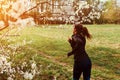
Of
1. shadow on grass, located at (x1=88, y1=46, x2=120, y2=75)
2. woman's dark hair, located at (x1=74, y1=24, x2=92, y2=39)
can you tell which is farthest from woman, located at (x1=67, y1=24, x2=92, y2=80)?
shadow on grass, located at (x1=88, y1=46, x2=120, y2=75)

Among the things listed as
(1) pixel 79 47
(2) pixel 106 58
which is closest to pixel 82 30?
(1) pixel 79 47

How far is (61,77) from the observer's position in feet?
41.7

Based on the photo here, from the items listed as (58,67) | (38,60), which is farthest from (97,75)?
(38,60)

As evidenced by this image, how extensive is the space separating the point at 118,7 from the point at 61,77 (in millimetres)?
65749

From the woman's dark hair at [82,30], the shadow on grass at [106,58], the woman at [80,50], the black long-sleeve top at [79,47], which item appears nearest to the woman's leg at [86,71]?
the woman at [80,50]

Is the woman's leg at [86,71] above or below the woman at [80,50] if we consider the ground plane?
below

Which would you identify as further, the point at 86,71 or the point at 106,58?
the point at 106,58

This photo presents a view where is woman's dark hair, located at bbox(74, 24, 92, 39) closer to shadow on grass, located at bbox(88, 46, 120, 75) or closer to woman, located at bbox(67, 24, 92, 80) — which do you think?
woman, located at bbox(67, 24, 92, 80)

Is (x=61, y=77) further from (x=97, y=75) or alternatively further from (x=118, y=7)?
(x=118, y=7)

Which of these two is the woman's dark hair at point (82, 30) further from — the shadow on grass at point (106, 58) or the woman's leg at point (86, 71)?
the shadow on grass at point (106, 58)

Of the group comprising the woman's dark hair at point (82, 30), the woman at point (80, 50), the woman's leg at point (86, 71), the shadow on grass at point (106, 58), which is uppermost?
the woman's dark hair at point (82, 30)

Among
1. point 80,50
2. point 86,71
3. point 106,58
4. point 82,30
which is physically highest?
point 82,30

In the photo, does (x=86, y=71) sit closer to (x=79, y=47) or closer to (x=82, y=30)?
(x=79, y=47)

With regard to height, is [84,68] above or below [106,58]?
above
